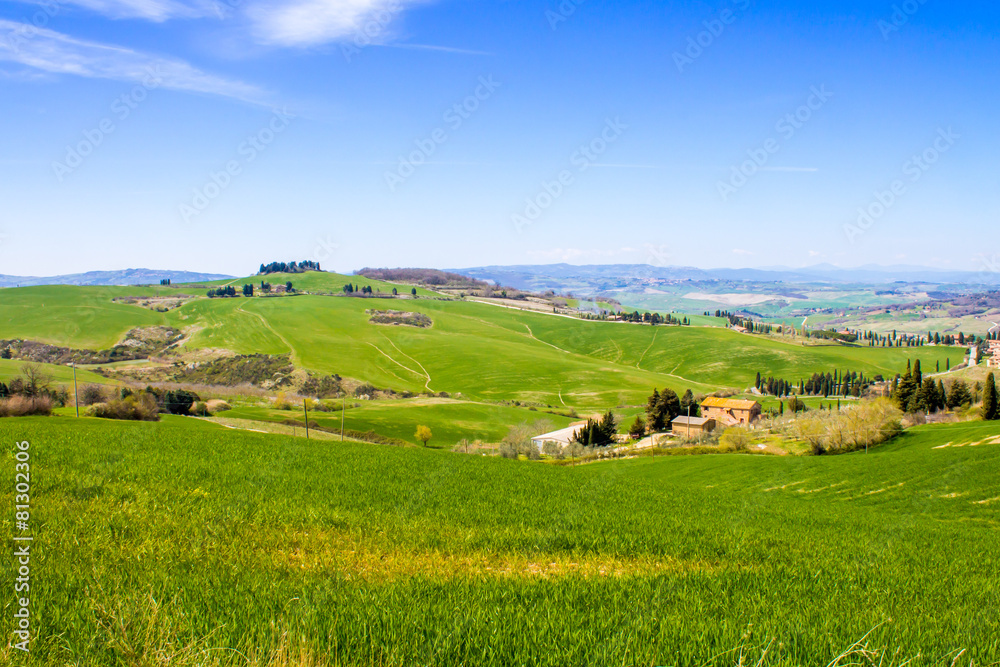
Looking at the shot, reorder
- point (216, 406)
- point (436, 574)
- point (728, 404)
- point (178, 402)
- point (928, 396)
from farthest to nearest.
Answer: point (728, 404)
point (216, 406)
point (928, 396)
point (178, 402)
point (436, 574)

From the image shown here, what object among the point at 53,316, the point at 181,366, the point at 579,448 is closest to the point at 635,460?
the point at 579,448

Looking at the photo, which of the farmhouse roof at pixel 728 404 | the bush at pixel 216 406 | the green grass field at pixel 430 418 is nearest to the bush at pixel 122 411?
the green grass field at pixel 430 418

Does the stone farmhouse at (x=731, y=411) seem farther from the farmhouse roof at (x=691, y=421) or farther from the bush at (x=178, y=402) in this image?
the bush at (x=178, y=402)

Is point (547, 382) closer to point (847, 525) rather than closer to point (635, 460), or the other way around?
point (635, 460)

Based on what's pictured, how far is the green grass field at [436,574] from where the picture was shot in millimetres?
4734

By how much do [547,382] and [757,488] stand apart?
120 metres

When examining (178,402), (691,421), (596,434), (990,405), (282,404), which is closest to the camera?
(990,405)

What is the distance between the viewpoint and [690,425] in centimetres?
11106

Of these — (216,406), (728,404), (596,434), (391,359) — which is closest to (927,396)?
(728,404)

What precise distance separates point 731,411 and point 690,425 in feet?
67.4

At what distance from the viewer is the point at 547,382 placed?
166000 millimetres

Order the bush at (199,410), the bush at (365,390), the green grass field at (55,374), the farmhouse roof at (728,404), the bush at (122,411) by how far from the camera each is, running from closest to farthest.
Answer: the bush at (122,411) < the bush at (199,410) < the green grass field at (55,374) < the farmhouse roof at (728,404) < the bush at (365,390)

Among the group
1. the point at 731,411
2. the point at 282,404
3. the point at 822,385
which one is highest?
the point at 282,404

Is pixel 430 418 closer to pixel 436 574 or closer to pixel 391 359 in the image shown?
pixel 391 359
